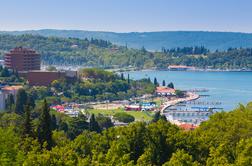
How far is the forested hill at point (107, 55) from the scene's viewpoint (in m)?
127

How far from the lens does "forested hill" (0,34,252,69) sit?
416ft

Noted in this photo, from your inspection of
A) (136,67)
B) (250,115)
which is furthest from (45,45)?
(250,115)

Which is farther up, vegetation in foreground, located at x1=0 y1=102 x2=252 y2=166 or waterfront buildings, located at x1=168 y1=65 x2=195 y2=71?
vegetation in foreground, located at x1=0 y1=102 x2=252 y2=166

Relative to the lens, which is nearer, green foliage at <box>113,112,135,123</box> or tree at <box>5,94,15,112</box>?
tree at <box>5,94,15,112</box>

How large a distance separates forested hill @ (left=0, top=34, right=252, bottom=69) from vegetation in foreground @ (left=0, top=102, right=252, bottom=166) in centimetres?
10473

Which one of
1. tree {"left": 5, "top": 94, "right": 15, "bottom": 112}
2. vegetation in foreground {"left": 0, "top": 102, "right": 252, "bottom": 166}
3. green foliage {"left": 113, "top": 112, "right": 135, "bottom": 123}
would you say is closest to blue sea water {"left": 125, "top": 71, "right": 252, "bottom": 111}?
green foliage {"left": 113, "top": 112, "right": 135, "bottom": 123}

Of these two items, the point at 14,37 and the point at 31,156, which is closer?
the point at 31,156

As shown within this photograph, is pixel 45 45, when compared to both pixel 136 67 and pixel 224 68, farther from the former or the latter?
pixel 224 68

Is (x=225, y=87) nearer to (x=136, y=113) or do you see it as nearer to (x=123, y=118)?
(x=136, y=113)

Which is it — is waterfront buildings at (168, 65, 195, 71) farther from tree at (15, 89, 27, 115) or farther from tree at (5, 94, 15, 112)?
tree at (15, 89, 27, 115)

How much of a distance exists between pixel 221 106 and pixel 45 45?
73.2m

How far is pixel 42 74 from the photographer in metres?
60.2

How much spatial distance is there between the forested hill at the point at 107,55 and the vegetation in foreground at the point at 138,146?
10473 cm

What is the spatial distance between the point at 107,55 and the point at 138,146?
114447 millimetres
